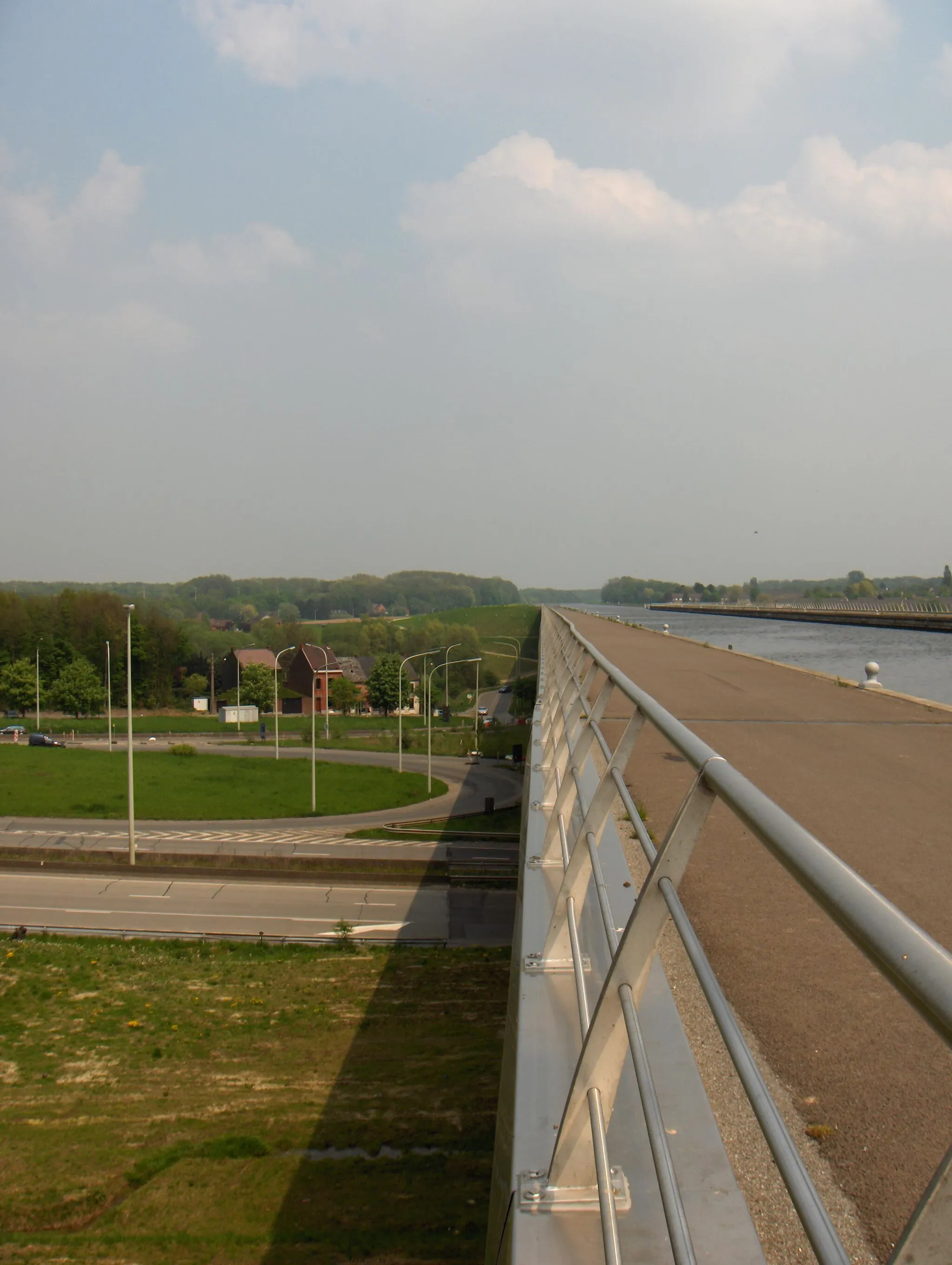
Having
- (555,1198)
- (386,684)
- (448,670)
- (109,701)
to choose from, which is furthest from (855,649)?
(386,684)

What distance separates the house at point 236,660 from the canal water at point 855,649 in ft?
172

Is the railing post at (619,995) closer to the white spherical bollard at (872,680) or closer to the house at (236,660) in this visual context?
the white spherical bollard at (872,680)

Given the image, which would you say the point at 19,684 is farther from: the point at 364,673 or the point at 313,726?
the point at 313,726

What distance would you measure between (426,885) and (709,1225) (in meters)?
20.0

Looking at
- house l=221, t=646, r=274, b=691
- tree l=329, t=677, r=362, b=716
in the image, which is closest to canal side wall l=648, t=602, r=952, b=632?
tree l=329, t=677, r=362, b=716

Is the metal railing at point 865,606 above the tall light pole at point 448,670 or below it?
above

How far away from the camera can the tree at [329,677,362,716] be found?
252ft

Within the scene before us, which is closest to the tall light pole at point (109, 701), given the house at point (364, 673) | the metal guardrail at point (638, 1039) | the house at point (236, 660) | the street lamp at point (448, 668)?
the house at point (236, 660)

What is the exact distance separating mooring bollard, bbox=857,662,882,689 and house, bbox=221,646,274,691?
222 ft

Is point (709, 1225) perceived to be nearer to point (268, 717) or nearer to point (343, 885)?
point (343, 885)

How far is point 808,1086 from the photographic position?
256 centimetres

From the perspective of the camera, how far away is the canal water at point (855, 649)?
14508 millimetres

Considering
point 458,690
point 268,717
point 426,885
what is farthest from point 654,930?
point 268,717

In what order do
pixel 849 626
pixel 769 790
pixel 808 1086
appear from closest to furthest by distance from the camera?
pixel 808 1086 → pixel 769 790 → pixel 849 626
